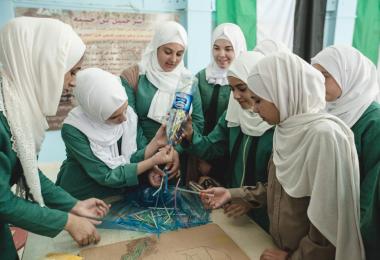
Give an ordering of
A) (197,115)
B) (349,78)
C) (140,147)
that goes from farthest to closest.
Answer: (197,115) < (140,147) < (349,78)

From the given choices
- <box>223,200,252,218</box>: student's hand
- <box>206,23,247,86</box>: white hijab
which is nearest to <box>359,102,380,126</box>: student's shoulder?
<box>223,200,252,218</box>: student's hand

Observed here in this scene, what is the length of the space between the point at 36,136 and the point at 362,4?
14.4ft

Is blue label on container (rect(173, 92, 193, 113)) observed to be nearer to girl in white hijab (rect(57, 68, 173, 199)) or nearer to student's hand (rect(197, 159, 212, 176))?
girl in white hijab (rect(57, 68, 173, 199))

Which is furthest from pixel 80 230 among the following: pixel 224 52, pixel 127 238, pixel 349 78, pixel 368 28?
pixel 368 28

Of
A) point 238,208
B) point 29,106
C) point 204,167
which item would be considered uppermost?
point 29,106

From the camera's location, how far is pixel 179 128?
4.55 feet

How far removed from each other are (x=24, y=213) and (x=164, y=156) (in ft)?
2.01

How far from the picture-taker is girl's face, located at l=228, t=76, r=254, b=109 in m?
1.38

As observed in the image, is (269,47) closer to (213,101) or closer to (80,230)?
(213,101)

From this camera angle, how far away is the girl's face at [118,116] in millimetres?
1388

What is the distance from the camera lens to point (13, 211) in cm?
90

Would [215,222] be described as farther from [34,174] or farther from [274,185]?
[34,174]

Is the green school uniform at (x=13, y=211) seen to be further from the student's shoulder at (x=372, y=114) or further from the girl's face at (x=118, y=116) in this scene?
the student's shoulder at (x=372, y=114)

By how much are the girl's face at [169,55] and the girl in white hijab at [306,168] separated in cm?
94
